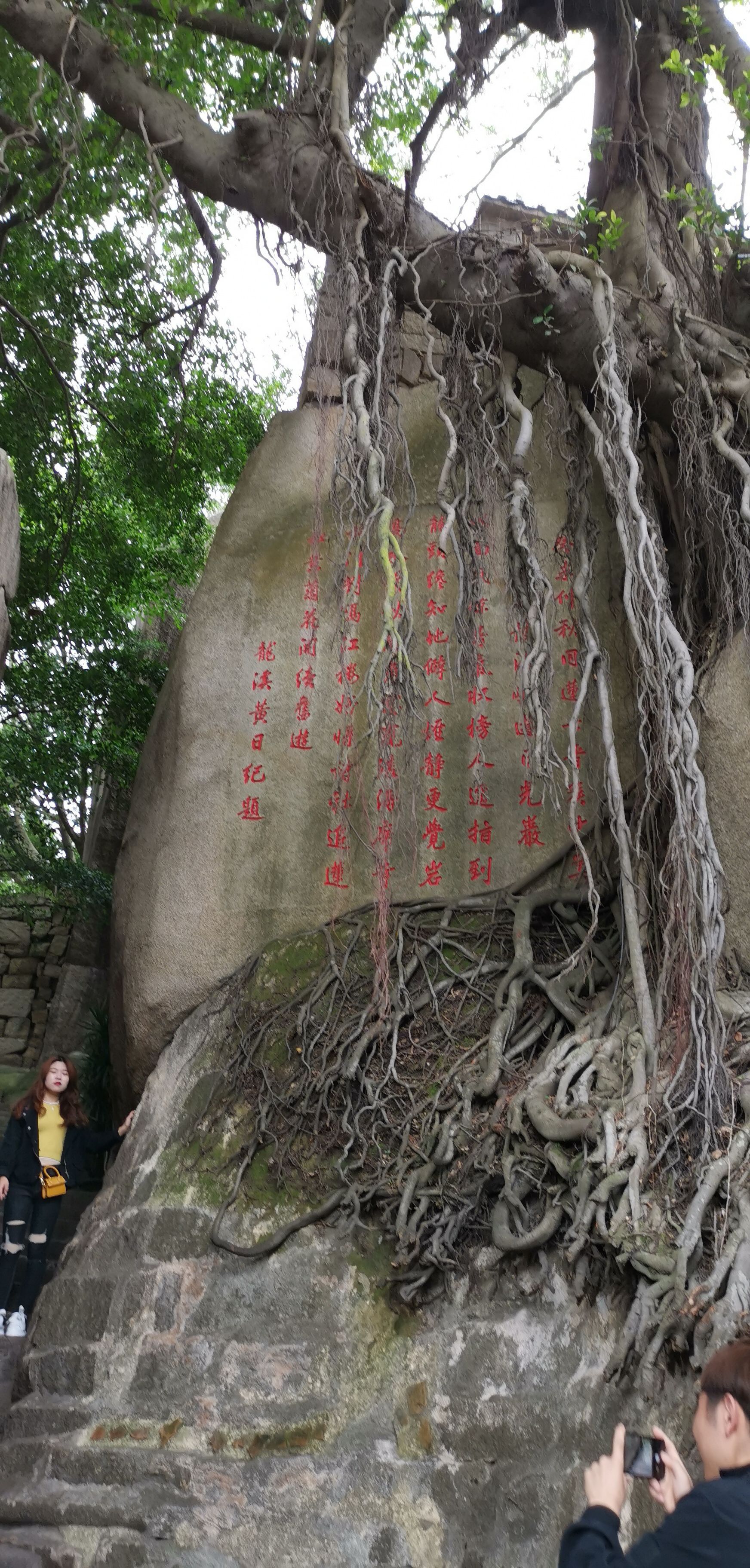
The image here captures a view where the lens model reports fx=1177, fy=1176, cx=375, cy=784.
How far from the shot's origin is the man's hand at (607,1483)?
1.68 meters

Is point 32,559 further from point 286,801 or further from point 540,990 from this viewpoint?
point 540,990

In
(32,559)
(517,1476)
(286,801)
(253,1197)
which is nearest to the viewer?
(517,1476)

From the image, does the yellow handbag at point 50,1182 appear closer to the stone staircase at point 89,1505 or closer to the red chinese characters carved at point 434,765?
the stone staircase at point 89,1505

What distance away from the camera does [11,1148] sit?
471 centimetres

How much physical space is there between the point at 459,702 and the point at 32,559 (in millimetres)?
3636

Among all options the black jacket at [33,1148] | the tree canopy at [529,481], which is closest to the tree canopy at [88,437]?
the tree canopy at [529,481]

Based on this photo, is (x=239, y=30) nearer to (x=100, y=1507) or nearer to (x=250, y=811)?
(x=250, y=811)

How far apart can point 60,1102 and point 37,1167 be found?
0.27m

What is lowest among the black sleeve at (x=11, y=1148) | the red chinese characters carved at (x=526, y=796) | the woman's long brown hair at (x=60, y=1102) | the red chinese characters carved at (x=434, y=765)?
the black sleeve at (x=11, y=1148)

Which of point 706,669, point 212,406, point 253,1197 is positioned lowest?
point 253,1197

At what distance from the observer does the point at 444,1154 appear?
148 inches

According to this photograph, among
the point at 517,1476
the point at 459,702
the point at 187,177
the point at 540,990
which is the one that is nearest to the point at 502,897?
the point at 540,990

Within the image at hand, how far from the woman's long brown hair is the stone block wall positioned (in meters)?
3.61

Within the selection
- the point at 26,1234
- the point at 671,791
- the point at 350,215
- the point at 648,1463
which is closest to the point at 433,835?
the point at 671,791
